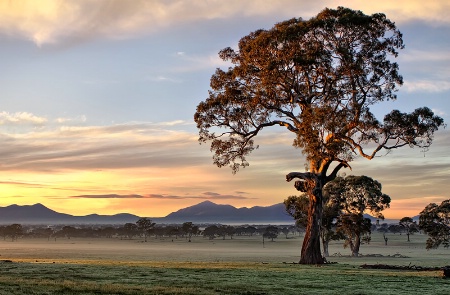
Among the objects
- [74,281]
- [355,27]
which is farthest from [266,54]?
[74,281]

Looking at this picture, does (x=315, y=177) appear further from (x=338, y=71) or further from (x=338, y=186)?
(x=338, y=186)

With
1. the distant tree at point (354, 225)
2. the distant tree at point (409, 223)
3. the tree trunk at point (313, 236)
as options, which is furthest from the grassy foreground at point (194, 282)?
the distant tree at point (409, 223)

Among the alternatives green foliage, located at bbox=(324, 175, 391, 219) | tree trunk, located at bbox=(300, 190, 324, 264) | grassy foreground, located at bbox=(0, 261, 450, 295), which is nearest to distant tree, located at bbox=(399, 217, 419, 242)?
green foliage, located at bbox=(324, 175, 391, 219)

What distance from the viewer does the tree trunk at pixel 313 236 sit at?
1522 inches

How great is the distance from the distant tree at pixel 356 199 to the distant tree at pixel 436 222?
9080 mm

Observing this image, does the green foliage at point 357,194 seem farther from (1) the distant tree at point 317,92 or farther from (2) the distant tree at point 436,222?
(1) the distant tree at point 317,92

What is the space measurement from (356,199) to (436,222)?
12.5 meters

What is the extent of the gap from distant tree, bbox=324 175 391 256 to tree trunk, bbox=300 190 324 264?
38395 mm

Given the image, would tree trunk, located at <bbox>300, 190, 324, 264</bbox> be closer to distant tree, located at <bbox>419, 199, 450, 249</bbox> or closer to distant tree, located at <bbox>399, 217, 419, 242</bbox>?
distant tree, located at <bbox>419, 199, 450, 249</bbox>

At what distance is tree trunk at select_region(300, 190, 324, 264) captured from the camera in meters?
38.7

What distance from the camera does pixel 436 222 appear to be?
68.0m

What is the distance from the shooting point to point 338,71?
38.4m

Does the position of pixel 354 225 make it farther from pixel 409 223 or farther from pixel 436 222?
pixel 409 223

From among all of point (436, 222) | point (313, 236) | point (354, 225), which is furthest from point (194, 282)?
point (354, 225)
